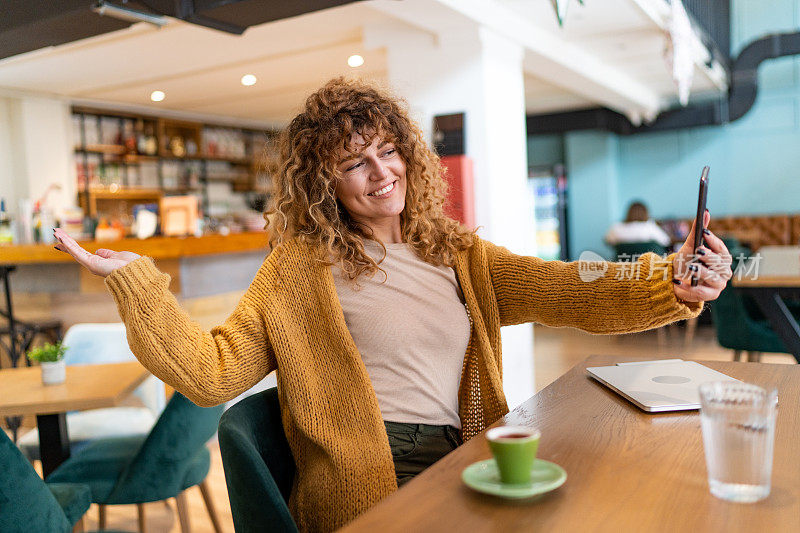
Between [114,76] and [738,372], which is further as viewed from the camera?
[114,76]

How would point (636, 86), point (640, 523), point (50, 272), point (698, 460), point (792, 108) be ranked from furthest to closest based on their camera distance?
point (792, 108)
point (636, 86)
point (50, 272)
point (698, 460)
point (640, 523)

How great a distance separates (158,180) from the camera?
8.10 m

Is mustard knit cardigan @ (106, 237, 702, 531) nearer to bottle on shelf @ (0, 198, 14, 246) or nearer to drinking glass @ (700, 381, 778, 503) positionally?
drinking glass @ (700, 381, 778, 503)

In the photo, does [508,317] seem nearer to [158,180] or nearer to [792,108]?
[158,180]

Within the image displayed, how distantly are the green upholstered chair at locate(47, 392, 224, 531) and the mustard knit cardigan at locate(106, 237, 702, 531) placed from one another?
0.94 metres

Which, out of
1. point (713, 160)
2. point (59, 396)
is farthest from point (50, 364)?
point (713, 160)

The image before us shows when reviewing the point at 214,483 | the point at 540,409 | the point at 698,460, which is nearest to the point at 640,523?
the point at 698,460

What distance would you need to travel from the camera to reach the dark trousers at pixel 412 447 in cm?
131

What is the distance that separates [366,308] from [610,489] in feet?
2.20

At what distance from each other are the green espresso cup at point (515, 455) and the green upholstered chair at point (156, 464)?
5.02 ft

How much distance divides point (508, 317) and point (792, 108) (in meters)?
8.58

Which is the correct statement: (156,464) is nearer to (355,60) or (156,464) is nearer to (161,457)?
(161,457)

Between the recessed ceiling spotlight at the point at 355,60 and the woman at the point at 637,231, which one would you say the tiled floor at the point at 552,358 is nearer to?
the woman at the point at 637,231

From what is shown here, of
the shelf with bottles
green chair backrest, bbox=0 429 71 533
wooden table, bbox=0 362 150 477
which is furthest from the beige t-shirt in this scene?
the shelf with bottles
